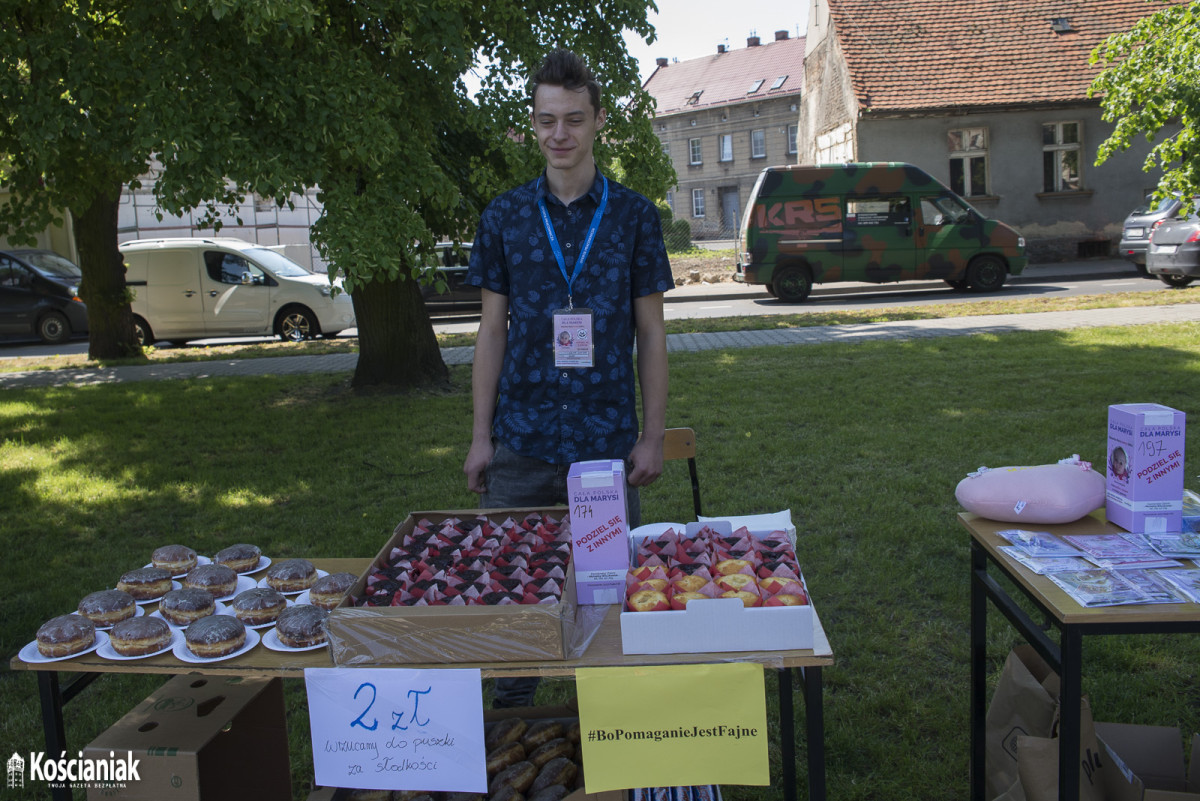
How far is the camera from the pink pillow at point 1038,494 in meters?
2.41

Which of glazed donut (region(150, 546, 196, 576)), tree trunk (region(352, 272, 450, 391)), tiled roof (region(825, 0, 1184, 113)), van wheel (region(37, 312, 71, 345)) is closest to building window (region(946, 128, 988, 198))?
tiled roof (region(825, 0, 1184, 113))

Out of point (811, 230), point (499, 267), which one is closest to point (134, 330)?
point (811, 230)

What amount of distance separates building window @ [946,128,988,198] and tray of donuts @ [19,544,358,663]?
22.5 meters

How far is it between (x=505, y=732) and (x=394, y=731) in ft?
2.26

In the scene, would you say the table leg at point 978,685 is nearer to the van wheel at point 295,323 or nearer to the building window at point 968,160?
the van wheel at point 295,323

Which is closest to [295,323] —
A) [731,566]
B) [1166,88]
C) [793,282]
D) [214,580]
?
[793,282]

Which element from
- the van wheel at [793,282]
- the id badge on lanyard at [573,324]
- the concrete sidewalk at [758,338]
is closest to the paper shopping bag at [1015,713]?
the id badge on lanyard at [573,324]

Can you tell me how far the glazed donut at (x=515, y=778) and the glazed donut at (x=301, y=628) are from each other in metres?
0.65

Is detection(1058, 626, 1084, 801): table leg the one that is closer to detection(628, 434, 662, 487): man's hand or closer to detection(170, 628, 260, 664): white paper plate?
detection(628, 434, 662, 487): man's hand

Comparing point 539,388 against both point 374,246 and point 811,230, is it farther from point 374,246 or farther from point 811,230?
point 811,230

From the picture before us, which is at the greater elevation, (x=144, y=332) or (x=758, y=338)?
(x=144, y=332)

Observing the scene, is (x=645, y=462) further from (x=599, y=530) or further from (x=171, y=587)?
(x=171, y=587)

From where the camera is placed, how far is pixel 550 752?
252 centimetres

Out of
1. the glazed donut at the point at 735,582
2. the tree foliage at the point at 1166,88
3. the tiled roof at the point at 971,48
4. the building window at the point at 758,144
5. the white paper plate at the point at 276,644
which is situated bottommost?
the white paper plate at the point at 276,644
